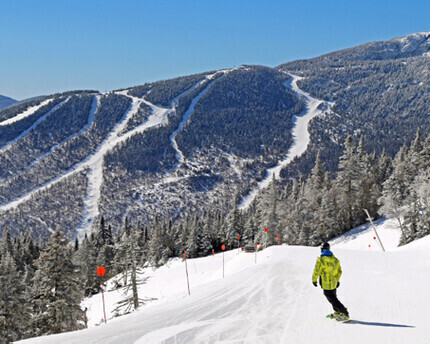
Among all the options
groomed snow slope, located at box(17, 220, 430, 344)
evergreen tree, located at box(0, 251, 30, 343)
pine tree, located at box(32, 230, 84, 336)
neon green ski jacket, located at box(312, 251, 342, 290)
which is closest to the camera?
groomed snow slope, located at box(17, 220, 430, 344)

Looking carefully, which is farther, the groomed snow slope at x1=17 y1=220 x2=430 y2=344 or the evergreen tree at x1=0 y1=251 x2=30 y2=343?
the evergreen tree at x1=0 y1=251 x2=30 y2=343

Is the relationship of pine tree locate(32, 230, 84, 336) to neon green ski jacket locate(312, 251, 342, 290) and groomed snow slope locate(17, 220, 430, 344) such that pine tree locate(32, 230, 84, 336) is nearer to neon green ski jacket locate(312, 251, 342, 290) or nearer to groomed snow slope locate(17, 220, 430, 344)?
groomed snow slope locate(17, 220, 430, 344)

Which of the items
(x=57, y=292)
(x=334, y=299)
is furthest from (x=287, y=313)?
(x=57, y=292)

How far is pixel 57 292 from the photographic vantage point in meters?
21.9

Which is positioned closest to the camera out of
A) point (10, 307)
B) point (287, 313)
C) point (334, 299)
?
point (334, 299)

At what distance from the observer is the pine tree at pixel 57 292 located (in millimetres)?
21797

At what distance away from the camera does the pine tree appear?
21.8 meters

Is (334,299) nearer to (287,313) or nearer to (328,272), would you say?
(328,272)

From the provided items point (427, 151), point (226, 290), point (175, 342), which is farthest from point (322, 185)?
point (175, 342)

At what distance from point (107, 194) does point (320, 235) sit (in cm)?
15411

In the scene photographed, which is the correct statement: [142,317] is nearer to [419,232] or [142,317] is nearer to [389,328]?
[389,328]

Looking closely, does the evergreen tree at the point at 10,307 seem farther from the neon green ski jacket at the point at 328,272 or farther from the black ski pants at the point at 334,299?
the neon green ski jacket at the point at 328,272

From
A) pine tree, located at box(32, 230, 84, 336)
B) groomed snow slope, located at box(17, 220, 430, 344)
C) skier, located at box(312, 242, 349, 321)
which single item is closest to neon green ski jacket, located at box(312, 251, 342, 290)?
skier, located at box(312, 242, 349, 321)

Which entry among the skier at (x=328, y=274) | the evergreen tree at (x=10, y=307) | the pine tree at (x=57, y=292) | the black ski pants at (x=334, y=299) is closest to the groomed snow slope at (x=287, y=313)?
the black ski pants at (x=334, y=299)
